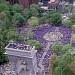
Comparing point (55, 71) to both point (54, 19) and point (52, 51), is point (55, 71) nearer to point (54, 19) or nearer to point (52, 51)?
point (52, 51)

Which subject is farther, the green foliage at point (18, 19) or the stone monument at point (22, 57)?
the green foliage at point (18, 19)

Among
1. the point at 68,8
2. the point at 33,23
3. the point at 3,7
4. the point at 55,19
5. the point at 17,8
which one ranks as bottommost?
the point at 33,23

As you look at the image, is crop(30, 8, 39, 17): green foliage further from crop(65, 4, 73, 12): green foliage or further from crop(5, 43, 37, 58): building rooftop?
crop(5, 43, 37, 58): building rooftop

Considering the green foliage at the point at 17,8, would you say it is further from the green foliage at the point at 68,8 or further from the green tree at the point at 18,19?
the green foliage at the point at 68,8

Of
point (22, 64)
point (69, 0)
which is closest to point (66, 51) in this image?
point (22, 64)

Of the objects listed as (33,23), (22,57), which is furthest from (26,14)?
(22,57)

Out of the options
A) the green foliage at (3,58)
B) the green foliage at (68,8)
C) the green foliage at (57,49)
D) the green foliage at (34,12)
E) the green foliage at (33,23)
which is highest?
the green foliage at (34,12)

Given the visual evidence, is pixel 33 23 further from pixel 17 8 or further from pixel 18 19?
pixel 17 8

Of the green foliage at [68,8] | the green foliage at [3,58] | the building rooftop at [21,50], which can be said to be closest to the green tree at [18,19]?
the green foliage at [3,58]

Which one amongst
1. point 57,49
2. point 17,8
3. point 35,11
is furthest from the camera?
point 17,8

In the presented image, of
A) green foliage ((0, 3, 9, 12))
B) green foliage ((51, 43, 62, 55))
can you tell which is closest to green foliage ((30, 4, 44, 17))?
green foliage ((0, 3, 9, 12))
